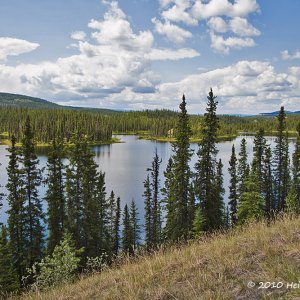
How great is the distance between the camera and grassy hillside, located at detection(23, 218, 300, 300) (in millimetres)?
5188

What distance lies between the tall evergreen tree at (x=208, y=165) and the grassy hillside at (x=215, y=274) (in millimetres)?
25183

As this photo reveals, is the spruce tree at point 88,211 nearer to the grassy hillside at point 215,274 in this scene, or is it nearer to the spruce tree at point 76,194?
the spruce tree at point 76,194

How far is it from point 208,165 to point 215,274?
91.7 ft

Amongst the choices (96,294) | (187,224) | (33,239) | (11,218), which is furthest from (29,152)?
(96,294)

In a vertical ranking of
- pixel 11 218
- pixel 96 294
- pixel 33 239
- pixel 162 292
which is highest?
pixel 162 292

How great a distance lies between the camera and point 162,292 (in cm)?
567

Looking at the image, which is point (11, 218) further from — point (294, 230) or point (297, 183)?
point (297, 183)

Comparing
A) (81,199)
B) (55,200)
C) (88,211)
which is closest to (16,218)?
(55,200)

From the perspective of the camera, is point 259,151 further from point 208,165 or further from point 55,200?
point 55,200

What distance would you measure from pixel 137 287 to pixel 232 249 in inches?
94.2

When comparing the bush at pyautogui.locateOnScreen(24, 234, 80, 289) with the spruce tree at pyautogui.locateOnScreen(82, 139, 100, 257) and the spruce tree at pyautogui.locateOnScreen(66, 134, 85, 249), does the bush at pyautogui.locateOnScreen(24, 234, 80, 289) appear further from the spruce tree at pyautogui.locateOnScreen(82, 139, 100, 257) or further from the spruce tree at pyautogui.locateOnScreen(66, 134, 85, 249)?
the spruce tree at pyautogui.locateOnScreen(82, 139, 100, 257)

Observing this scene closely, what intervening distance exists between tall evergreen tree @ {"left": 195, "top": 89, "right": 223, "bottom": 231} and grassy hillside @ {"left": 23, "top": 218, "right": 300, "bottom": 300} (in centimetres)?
2518

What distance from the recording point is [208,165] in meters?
33.4

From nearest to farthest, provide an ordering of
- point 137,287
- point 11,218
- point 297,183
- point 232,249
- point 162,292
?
point 162,292, point 137,287, point 232,249, point 11,218, point 297,183
